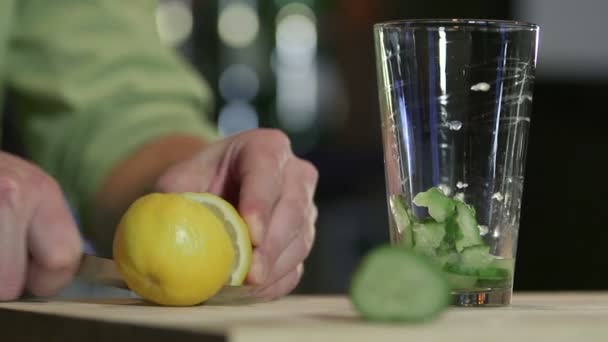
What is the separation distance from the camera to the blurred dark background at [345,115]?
315 centimetres

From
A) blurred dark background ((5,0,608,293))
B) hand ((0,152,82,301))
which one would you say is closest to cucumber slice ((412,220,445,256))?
hand ((0,152,82,301))

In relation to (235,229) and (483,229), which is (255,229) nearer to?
(235,229)

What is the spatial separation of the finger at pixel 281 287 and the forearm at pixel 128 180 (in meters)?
0.37

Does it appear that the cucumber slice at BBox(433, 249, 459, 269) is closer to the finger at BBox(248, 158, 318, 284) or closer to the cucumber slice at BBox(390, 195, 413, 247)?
the cucumber slice at BBox(390, 195, 413, 247)

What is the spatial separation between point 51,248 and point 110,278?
58 millimetres

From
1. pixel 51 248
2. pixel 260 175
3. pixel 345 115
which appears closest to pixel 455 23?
→ pixel 260 175

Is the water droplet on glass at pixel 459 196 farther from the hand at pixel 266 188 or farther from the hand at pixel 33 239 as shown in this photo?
the hand at pixel 33 239

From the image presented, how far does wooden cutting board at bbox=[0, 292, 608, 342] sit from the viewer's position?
615 millimetres

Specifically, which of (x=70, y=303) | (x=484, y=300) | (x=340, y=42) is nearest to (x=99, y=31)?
(x=70, y=303)

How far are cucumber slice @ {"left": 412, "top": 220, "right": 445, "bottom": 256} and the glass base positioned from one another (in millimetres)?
38

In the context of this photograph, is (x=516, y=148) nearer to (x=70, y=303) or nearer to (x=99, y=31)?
(x=70, y=303)

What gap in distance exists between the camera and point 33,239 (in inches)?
37.2

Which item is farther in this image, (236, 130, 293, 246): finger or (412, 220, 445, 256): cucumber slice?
(236, 130, 293, 246): finger

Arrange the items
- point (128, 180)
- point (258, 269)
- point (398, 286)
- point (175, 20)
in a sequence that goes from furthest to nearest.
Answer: point (175, 20)
point (128, 180)
point (258, 269)
point (398, 286)
